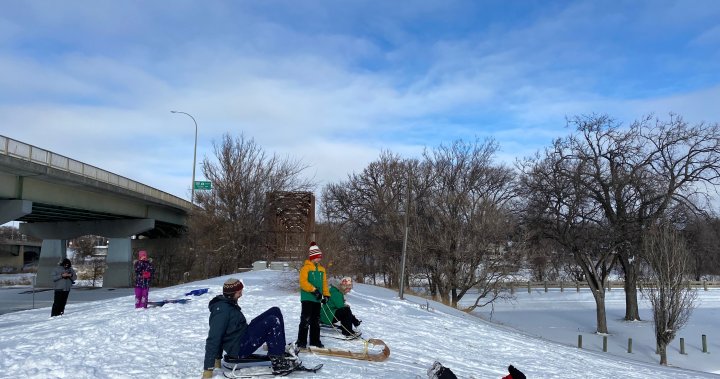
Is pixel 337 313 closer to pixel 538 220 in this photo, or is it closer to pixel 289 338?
pixel 289 338

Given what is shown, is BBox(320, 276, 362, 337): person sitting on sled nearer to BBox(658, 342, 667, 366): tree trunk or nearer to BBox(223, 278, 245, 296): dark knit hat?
BBox(223, 278, 245, 296): dark knit hat

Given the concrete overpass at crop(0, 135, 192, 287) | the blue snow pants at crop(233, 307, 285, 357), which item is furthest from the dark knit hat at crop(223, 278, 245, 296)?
the concrete overpass at crop(0, 135, 192, 287)

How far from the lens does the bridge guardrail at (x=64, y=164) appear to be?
80.0 feet

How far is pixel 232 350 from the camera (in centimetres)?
707

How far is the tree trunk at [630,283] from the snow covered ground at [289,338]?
22294 mm

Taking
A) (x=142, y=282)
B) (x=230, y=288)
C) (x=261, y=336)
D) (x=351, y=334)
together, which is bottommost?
(x=351, y=334)

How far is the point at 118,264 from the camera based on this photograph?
45500mm

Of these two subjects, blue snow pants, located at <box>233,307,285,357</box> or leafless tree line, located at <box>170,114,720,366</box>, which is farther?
leafless tree line, located at <box>170,114,720,366</box>

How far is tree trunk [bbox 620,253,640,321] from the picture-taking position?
35.3 meters

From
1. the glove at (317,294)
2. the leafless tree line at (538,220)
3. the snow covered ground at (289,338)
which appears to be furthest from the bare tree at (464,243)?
the glove at (317,294)

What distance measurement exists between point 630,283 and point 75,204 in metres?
36.0

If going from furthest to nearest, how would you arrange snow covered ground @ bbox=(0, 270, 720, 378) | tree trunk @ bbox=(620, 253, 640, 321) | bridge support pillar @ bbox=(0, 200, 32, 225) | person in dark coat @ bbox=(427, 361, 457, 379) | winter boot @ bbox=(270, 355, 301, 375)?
tree trunk @ bbox=(620, 253, 640, 321)
bridge support pillar @ bbox=(0, 200, 32, 225)
snow covered ground @ bbox=(0, 270, 720, 378)
winter boot @ bbox=(270, 355, 301, 375)
person in dark coat @ bbox=(427, 361, 457, 379)

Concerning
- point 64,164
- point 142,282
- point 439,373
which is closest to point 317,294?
point 439,373

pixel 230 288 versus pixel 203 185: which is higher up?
pixel 203 185
